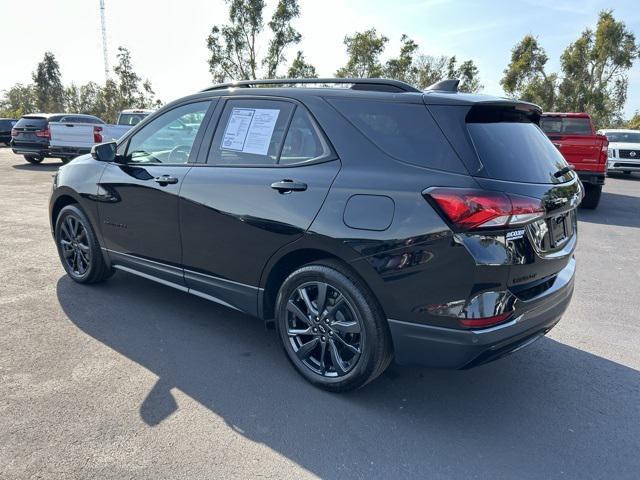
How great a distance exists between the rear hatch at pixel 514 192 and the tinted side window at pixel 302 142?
0.71m

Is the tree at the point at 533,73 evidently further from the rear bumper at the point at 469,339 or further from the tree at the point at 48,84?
the tree at the point at 48,84

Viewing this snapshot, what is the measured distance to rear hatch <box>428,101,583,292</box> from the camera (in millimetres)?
2324

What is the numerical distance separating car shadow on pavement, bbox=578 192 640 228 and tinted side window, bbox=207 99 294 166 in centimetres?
764

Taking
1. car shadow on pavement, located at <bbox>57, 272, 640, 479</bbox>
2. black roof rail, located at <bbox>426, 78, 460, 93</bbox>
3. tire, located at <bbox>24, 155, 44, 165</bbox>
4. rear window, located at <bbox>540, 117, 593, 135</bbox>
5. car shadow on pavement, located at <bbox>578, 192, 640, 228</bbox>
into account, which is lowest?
car shadow on pavement, located at <bbox>57, 272, 640, 479</bbox>

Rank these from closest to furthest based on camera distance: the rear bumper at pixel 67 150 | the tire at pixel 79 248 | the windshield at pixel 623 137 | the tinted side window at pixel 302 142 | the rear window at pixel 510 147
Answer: the rear window at pixel 510 147 → the tinted side window at pixel 302 142 → the tire at pixel 79 248 → the rear bumper at pixel 67 150 → the windshield at pixel 623 137

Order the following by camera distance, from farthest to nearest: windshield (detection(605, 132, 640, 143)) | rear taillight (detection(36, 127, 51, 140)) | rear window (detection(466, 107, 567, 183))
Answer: windshield (detection(605, 132, 640, 143)) < rear taillight (detection(36, 127, 51, 140)) < rear window (detection(466, 107, 567, 183))

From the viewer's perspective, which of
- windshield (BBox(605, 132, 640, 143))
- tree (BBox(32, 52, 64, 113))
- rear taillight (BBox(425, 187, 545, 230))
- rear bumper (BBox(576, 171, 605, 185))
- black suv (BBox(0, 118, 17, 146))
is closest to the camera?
rear taillight (BBox(425, 187, 545, 230))

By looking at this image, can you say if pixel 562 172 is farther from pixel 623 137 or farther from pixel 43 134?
pixel 43 134

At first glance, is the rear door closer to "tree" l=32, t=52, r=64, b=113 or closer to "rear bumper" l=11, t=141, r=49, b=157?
"rear bumper" l=11, t=141, r=49, b=157

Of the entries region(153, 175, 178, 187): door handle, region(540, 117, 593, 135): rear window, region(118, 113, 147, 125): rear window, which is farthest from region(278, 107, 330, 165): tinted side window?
region(118, 113, 147, 125): rear window

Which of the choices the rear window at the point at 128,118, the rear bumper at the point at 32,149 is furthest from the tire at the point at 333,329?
the rear bumper at the point at 32,149

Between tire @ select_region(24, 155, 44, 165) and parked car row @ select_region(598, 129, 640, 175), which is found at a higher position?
parked car row @ select_region(598, 129, 640, 175)

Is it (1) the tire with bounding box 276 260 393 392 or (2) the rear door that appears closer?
(1) the tire with bounding box 276 260 393 392

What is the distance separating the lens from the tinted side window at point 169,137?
11.9ft
